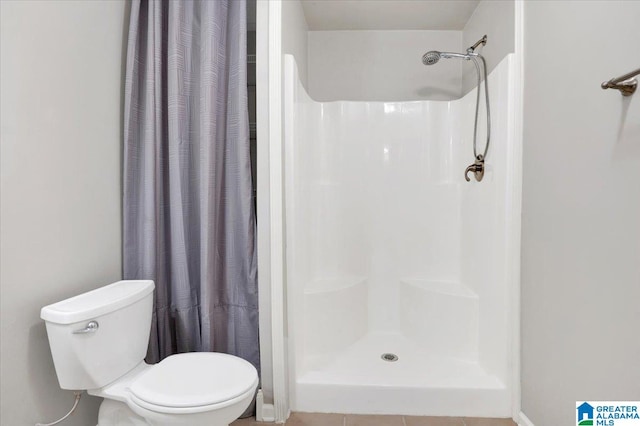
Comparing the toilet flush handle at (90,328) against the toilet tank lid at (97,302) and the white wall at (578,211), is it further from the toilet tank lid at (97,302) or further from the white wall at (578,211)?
the white wall at (578,211)

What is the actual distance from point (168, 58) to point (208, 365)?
4.51 ft

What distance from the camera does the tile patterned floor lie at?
1.67m

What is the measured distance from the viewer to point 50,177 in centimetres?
131

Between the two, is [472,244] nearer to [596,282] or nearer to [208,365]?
[596,282]

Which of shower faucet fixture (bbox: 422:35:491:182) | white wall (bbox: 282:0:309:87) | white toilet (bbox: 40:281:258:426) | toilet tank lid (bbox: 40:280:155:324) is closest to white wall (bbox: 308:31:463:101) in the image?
white wall (bbox: 282:0:309:87)

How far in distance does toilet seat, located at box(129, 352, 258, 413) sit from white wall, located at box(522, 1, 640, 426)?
46.3 inches

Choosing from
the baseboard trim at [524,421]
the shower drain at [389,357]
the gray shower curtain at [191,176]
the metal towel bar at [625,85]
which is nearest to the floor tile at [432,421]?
the baseboard trim at [524,421]

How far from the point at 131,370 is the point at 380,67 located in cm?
241

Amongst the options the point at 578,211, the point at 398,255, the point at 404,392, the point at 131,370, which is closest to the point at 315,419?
the point at 404,392

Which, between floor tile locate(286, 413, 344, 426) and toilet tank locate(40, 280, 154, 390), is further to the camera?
floor tile locate(286, 413, 344, 426)

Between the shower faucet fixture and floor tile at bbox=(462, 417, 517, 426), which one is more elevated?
the shower faucet fixture

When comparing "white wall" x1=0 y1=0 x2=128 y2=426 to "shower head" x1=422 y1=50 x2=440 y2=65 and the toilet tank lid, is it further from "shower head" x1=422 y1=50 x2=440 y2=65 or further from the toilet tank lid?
"shower head" x1=422 y1=50 x2=440 y2=65

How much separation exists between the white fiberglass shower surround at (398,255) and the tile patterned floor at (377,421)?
0.13 ft

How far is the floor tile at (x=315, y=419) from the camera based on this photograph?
66.4 inches
